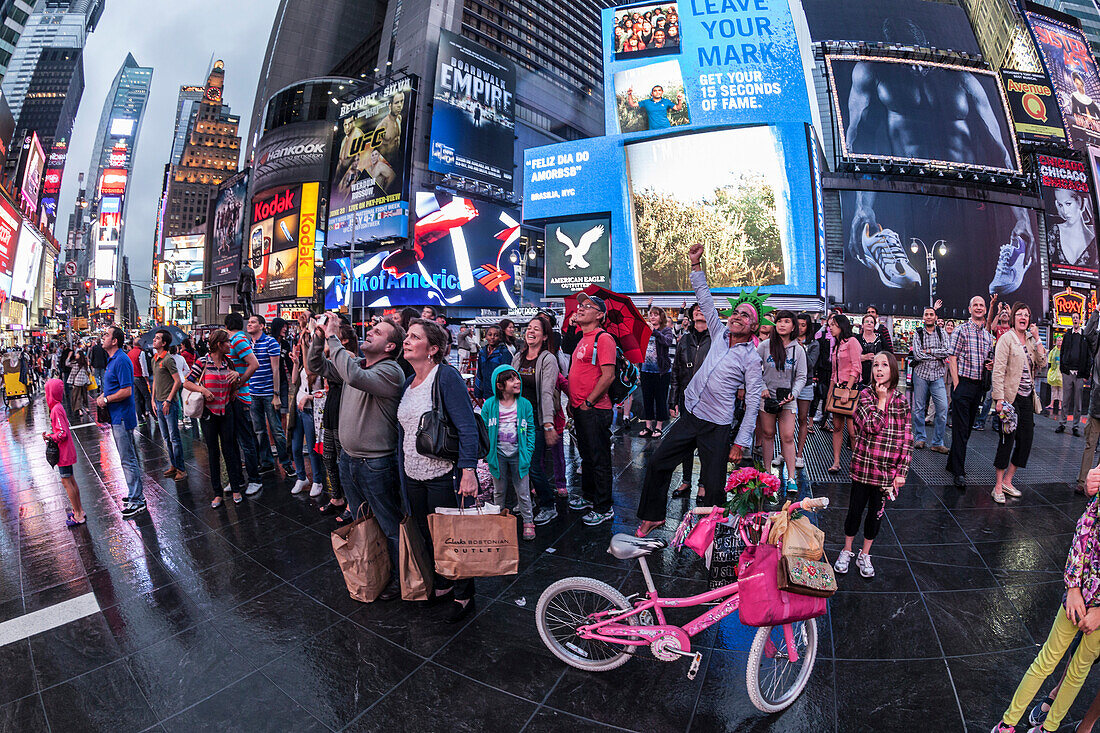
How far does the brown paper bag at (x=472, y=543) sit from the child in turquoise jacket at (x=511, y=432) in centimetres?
153

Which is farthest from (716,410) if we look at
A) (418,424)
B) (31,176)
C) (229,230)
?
(31,176)

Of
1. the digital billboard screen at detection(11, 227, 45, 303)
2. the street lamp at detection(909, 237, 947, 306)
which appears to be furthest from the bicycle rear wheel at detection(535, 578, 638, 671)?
the digital billboard screen at detection(11, 227, 45, 303)

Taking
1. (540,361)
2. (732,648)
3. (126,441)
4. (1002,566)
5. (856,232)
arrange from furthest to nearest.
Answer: (856,232) < (126,441) < (540,361) < (1002,566) < (732,648)

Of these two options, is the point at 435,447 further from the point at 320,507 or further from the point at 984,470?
the point at 984,470

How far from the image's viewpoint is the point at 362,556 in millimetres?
3162

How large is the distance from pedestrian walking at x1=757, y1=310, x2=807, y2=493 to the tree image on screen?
1485 cm

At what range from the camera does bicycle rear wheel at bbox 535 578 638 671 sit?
8.22ft

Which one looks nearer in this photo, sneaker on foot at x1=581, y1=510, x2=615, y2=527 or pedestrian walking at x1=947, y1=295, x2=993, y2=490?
sneaker on foot at x1=581, y1=510, x2=615, y2=527

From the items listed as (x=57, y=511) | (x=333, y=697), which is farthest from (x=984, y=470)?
(x=57, y=511)

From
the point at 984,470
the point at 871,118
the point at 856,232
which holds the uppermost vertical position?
the point at 871,118

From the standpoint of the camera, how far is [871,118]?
3512 centimetres

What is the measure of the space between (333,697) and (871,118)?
4592 centimetres

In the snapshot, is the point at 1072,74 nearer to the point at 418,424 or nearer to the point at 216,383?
the point at 418,424

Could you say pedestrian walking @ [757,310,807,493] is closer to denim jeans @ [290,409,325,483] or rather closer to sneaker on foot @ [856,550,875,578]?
sneaker on foot @ [856,550,875,578]
